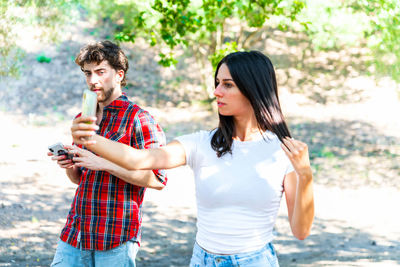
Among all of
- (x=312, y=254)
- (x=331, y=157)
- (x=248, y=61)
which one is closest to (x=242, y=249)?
(x=248, y=61)

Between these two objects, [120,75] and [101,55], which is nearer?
[101,55]

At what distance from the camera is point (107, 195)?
276cm

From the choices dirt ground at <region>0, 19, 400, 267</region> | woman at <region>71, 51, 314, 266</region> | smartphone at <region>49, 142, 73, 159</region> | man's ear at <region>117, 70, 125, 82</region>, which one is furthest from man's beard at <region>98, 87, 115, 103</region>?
dirt ground at <region>0, 19, 400, 267</region>

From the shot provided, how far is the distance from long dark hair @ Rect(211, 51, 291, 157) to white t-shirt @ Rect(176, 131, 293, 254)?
0.07 meters

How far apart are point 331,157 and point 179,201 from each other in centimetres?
443

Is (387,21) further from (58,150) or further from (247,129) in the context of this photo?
(58,150)

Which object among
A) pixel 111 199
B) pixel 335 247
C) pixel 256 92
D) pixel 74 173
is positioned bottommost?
pixel 335 247

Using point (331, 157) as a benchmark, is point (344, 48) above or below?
above

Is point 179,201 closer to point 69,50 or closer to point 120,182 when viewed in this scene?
point 120,182

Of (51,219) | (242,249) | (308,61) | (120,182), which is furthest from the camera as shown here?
(308,61)

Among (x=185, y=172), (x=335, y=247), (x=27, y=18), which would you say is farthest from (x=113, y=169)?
(x=185, y=172)

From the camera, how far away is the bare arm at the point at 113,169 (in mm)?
2438

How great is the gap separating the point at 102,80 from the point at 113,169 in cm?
59

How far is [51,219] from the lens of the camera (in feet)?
24.6
